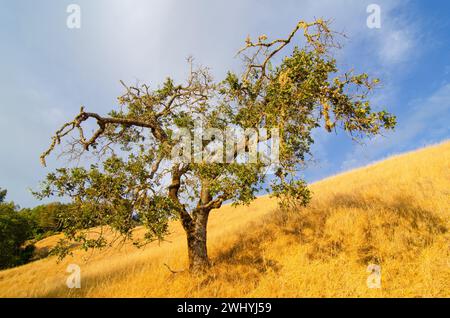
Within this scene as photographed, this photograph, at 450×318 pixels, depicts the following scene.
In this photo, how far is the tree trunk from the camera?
976 cm

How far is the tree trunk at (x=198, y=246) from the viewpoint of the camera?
976cm

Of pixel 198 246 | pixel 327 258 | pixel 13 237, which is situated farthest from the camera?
pixel 13 237

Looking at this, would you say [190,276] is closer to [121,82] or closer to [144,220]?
[144,220]

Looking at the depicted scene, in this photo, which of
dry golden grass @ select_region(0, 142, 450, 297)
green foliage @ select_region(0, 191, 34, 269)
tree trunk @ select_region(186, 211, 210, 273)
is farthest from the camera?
green foliage @ select_region(0, 191, 34, 269)

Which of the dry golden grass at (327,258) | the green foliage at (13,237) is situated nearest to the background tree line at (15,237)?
the green foliage at (13,237)

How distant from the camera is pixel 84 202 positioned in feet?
26.7

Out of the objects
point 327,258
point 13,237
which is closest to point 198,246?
point 327,258

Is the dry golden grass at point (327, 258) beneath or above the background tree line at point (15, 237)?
beneath

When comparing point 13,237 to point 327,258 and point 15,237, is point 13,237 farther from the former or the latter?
point 327,258

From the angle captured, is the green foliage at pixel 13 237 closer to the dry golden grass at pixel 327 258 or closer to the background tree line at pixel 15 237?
the background tree line at pixel 15 237

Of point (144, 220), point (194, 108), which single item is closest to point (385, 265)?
point (144, 220)

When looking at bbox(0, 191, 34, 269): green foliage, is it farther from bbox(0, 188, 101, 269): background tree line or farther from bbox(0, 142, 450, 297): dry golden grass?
bbox(0, 142, 450, 297): dry golden grass

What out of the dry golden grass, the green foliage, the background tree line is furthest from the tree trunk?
the green foliage

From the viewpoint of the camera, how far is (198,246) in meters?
9.95
